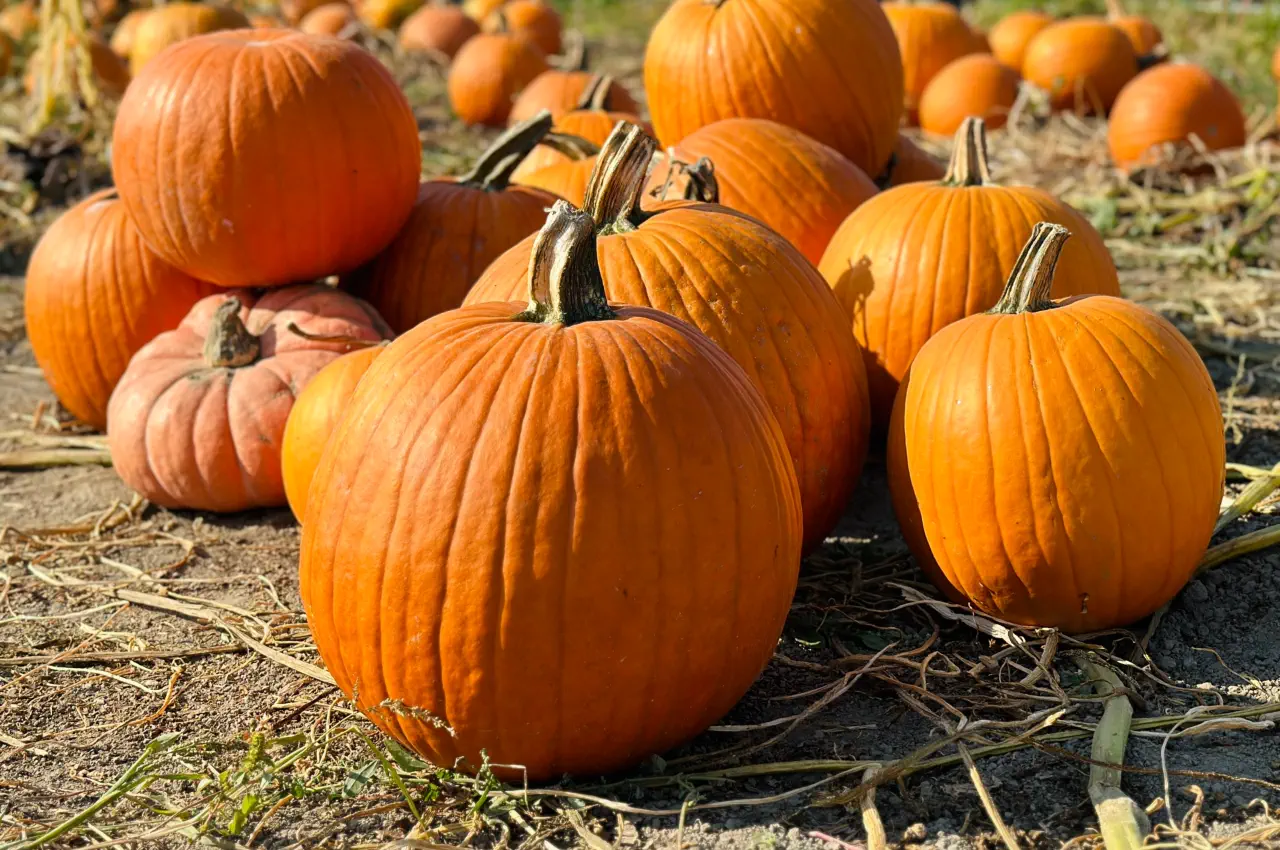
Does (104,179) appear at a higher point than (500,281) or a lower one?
lower

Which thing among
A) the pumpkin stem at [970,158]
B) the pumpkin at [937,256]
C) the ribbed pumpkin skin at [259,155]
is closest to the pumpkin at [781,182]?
the pumpkin at [937,256]

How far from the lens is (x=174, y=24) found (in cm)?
1030

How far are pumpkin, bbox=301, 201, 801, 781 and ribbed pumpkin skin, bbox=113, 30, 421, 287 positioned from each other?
174 centimetres

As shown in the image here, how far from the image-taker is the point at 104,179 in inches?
326

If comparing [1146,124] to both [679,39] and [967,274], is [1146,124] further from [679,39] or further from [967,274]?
[967,274]

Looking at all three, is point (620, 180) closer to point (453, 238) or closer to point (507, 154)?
point (453, 238)

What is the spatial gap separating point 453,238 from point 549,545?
7.77 feet

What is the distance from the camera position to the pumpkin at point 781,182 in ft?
14.0

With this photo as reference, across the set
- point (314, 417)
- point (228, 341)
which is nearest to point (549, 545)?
point (314, 417)


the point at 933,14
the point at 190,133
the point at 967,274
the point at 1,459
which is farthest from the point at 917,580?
the point at 933,14

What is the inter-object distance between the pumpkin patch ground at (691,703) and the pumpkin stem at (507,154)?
2.47 feet

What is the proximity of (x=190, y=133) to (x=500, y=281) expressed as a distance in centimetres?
135

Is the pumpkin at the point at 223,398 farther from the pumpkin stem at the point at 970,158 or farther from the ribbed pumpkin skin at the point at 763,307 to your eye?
the pumpkin stem at the point at 970,158

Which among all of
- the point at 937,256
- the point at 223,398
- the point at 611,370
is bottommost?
the point at 223,398
